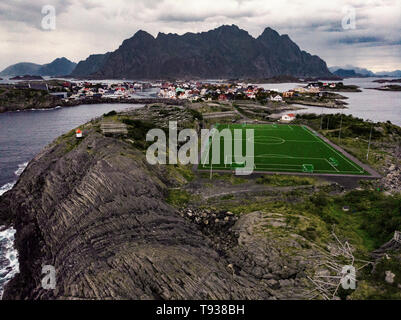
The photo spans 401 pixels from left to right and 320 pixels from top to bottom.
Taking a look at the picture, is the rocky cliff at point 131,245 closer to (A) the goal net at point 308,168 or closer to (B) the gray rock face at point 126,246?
(B) the gray rock face at point 126,246

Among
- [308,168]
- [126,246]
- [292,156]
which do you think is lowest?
[308,168]

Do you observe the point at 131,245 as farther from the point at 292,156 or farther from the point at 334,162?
the point at 334,162

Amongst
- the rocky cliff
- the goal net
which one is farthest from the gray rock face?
the goal net

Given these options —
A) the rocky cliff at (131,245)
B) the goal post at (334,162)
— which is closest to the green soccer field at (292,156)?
the goal post at (334,162)

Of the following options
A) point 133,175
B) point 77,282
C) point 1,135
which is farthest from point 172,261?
point 1,135

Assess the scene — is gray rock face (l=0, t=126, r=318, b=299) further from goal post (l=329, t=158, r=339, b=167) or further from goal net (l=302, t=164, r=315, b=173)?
goal post (l=329, t=158, r=339, b=167)

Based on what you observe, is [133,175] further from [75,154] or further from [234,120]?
[234,120]

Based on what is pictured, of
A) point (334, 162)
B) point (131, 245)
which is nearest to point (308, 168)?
point (334, 162)
